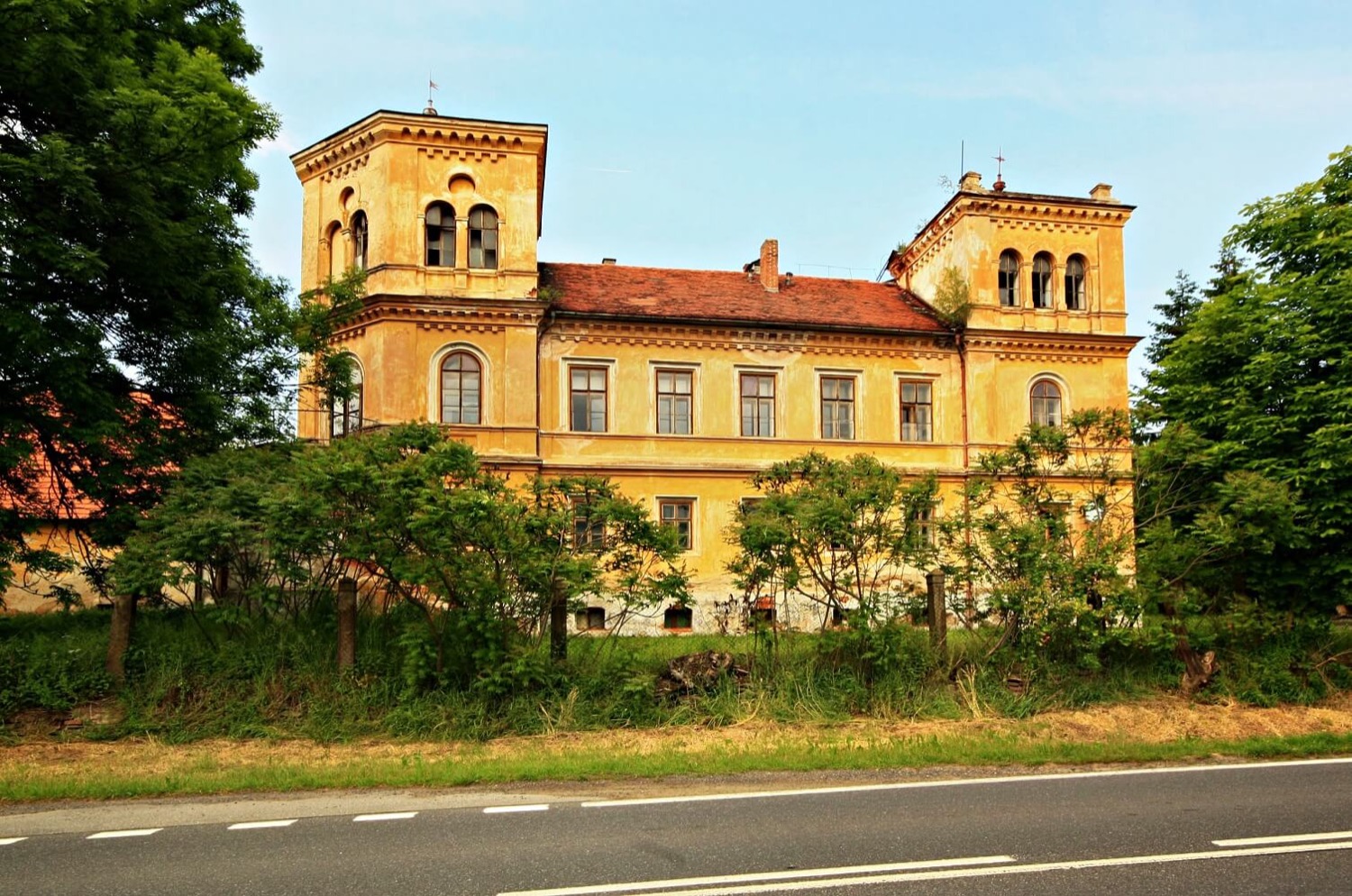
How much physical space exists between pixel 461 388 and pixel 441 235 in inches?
155

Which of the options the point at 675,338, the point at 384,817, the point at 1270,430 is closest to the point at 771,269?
the point at 675,338

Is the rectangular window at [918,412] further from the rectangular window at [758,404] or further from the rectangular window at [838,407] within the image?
the rectangular window at [758,404]

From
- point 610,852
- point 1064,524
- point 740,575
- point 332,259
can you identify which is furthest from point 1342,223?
point 332,259

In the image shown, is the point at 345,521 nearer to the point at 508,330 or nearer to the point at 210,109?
the point at 210,109

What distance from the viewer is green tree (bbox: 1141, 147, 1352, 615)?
41.4 ft

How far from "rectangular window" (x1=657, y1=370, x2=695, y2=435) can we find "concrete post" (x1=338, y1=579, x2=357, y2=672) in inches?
526

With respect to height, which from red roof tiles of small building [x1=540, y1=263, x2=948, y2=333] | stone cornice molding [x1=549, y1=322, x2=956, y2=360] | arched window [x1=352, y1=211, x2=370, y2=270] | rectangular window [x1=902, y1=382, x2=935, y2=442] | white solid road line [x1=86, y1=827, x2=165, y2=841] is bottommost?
white solid road line [x1=86, y1=827, x2=165, y2=841]

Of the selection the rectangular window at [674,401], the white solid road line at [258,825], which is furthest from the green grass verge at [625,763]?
the rectangular window at [674,401]

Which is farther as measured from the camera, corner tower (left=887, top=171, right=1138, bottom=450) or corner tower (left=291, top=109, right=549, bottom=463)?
corner tower (left=887, top=171, right=1138, bottom=450)

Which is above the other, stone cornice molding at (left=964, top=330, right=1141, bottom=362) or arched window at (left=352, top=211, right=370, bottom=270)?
arched window at (left=352, top=211, right=370, bottom=270)

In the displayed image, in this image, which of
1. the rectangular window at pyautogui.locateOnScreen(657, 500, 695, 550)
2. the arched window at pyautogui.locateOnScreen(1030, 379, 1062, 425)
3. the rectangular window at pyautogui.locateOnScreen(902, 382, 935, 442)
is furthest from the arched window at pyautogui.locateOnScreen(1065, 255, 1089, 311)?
the rectangular window at pyautogui.locateOnScreen(657, 500, 695, 550)

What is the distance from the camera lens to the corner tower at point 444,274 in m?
22.3

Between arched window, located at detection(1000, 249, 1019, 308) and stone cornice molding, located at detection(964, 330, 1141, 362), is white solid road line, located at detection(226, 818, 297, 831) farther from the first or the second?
arched window, located at detection(1000, 249, 1019, 308)

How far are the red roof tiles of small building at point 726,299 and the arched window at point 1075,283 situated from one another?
3921 millimetres
